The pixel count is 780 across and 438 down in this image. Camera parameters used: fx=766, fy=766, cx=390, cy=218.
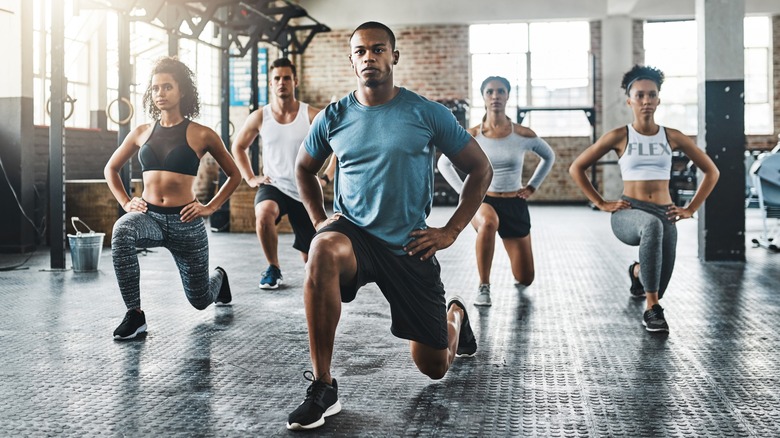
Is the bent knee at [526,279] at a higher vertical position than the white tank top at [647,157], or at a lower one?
lower

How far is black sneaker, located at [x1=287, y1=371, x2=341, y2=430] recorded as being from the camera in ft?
7.07

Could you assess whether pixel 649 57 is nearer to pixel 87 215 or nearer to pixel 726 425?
pixel 87 215

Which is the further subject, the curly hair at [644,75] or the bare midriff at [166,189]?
the curly hair at [644,75]

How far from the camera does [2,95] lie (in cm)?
704

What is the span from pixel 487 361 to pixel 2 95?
588 cm

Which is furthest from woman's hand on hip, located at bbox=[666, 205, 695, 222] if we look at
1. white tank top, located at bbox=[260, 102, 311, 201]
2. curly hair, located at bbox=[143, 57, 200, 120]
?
curly hair, located at bbox=[143, 57, 200, 120]

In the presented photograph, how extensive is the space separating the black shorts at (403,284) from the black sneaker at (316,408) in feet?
0.94

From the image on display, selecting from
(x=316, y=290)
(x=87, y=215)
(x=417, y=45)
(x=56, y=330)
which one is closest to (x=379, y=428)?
(x=316, y=290)

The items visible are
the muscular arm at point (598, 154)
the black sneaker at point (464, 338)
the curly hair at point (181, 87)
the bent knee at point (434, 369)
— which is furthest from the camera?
the muscular arm at point (598, 154)

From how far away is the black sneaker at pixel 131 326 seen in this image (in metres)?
3.40

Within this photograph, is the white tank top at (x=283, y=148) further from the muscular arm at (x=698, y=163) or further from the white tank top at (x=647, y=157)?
the muscular arm at (x=698, y=163)

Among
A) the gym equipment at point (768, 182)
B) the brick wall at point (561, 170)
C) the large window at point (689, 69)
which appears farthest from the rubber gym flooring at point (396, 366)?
the large window at point (689, 69)

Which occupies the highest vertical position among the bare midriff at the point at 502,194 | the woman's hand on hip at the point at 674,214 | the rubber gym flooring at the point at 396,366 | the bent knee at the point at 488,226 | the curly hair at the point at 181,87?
the curly hair at the point at 181,87

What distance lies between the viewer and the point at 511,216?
15.1 feet
